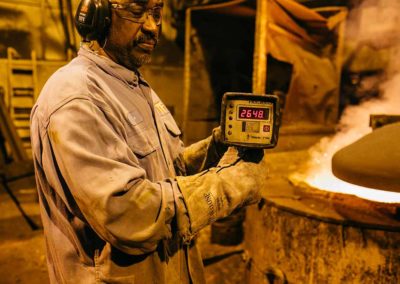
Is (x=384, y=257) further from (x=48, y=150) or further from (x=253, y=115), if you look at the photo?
(x=48, y=150)

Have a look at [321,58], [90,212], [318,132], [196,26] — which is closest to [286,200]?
[90,212]

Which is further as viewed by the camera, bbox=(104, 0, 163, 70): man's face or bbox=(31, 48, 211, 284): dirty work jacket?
bbox=(104, 0, 163, 70): man's face

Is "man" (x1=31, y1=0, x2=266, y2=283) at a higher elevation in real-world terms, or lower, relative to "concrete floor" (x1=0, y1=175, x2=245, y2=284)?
higher

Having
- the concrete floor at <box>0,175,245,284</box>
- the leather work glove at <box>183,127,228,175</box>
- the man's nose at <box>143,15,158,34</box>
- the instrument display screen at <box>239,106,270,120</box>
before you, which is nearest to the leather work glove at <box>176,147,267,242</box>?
the instrument display screen at <box>239,106,270,120</box>

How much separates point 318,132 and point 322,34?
1597 mm

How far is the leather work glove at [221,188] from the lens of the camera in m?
1.33

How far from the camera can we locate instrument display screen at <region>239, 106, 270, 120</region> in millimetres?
A: 1563

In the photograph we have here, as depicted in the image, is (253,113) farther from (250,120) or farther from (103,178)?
(103,178)

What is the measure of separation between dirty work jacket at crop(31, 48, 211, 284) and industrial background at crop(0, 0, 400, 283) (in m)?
0.57

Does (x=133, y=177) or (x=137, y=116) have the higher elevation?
(x=137, y=116)

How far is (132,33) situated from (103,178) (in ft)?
2.09

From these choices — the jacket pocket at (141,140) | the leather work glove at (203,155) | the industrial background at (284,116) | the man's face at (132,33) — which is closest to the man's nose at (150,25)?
the man's face at (132,33)

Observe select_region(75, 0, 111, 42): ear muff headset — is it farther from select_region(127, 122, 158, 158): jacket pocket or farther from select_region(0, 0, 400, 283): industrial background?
select_region(0, 0, 400, 283): industrial background

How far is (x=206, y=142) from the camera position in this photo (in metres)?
1.92
